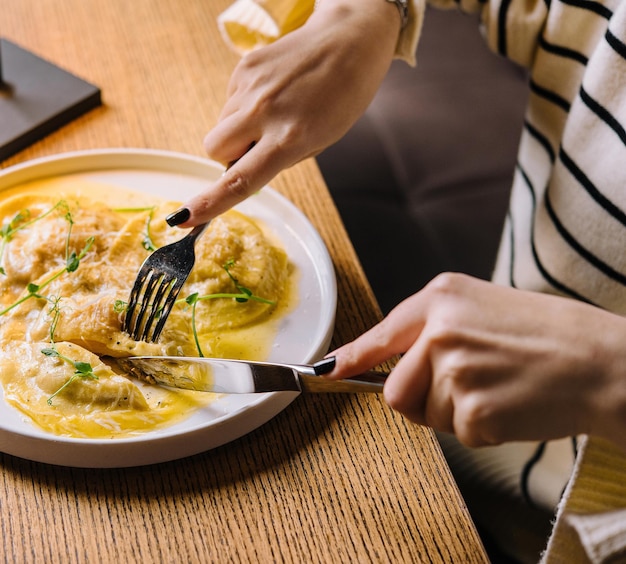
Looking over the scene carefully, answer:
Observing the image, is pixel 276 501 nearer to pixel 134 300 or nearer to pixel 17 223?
pixel 134 300

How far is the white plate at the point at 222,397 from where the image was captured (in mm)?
737

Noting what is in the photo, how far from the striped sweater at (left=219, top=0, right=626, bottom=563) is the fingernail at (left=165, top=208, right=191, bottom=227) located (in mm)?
475

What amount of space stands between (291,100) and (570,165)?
45 centimetres

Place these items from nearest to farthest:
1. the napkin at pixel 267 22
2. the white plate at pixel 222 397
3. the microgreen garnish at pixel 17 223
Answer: the white plate at pixel 222 397
the microgreen garnish at pixel 17 223
the napkin at pixel 267 22

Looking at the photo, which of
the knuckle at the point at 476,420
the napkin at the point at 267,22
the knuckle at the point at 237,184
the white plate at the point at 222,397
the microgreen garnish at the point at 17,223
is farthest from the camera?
the napkin at the point at 267,22

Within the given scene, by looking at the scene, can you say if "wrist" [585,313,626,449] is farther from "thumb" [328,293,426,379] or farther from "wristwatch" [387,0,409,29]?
"wristwatch" [387,0,409,29]

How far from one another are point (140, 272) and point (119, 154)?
34cm

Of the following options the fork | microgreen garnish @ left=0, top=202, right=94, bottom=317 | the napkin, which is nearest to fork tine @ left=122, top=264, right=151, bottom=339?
the fork

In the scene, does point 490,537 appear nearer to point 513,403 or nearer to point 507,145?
point 513,403

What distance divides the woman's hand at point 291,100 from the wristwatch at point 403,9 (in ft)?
0.23

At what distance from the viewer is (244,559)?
2.32 ft

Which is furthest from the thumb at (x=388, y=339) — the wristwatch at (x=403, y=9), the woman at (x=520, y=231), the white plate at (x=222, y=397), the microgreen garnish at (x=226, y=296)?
the wristwatch at (x=403, y=9)

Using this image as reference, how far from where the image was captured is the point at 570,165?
1043 mm

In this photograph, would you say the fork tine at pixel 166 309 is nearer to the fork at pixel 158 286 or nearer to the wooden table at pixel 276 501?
the fork at pixel 158 286
